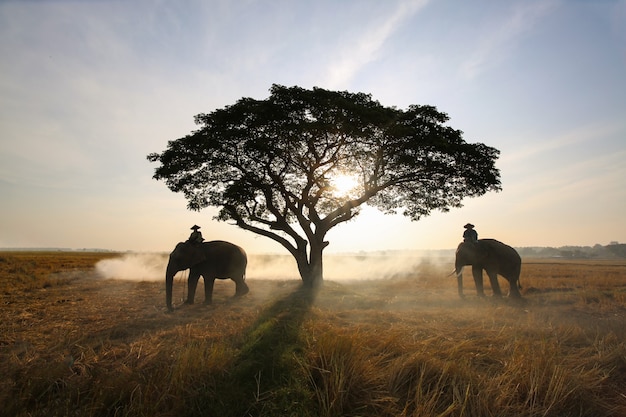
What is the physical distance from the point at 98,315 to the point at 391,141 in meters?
14.1

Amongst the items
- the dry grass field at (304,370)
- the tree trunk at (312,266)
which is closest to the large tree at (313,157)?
the tree trunk at (312,266)

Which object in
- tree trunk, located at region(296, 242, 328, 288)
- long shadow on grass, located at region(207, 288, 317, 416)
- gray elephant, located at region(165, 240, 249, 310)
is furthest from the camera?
tree trunk, located at region(296, 242, 328, 288)

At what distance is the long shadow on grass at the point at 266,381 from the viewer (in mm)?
4102

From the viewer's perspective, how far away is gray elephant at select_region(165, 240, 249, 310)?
42.3 ft

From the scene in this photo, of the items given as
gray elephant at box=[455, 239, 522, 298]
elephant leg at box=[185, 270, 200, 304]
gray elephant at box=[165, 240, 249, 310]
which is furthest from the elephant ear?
elephant leg at box=[185, 270, 200, 304]

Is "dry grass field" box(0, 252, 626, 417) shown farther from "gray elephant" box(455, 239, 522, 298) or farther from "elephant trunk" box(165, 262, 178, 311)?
"gray elephant" box(455, 239, 522, 298)

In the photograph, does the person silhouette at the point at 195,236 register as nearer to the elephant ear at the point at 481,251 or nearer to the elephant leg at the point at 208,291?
the elephant leg at the point at 208,291

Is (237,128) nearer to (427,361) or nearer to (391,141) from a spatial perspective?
(391,141)

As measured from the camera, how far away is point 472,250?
14.8 metres

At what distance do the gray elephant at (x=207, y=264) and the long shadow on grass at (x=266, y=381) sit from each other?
7088 mm

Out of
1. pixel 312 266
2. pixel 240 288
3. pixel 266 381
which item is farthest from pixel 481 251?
pixel 266 381

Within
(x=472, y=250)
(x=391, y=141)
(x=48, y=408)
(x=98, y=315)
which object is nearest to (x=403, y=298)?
(x=472, y=250)

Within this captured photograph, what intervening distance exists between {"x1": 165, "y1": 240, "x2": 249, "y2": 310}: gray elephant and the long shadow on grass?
7.09 m

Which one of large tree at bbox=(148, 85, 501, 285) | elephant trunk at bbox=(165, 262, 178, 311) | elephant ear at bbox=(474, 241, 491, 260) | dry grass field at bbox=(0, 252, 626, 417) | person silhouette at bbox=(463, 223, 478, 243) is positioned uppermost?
large tree at bbox=(148, 85, 501, 285)
